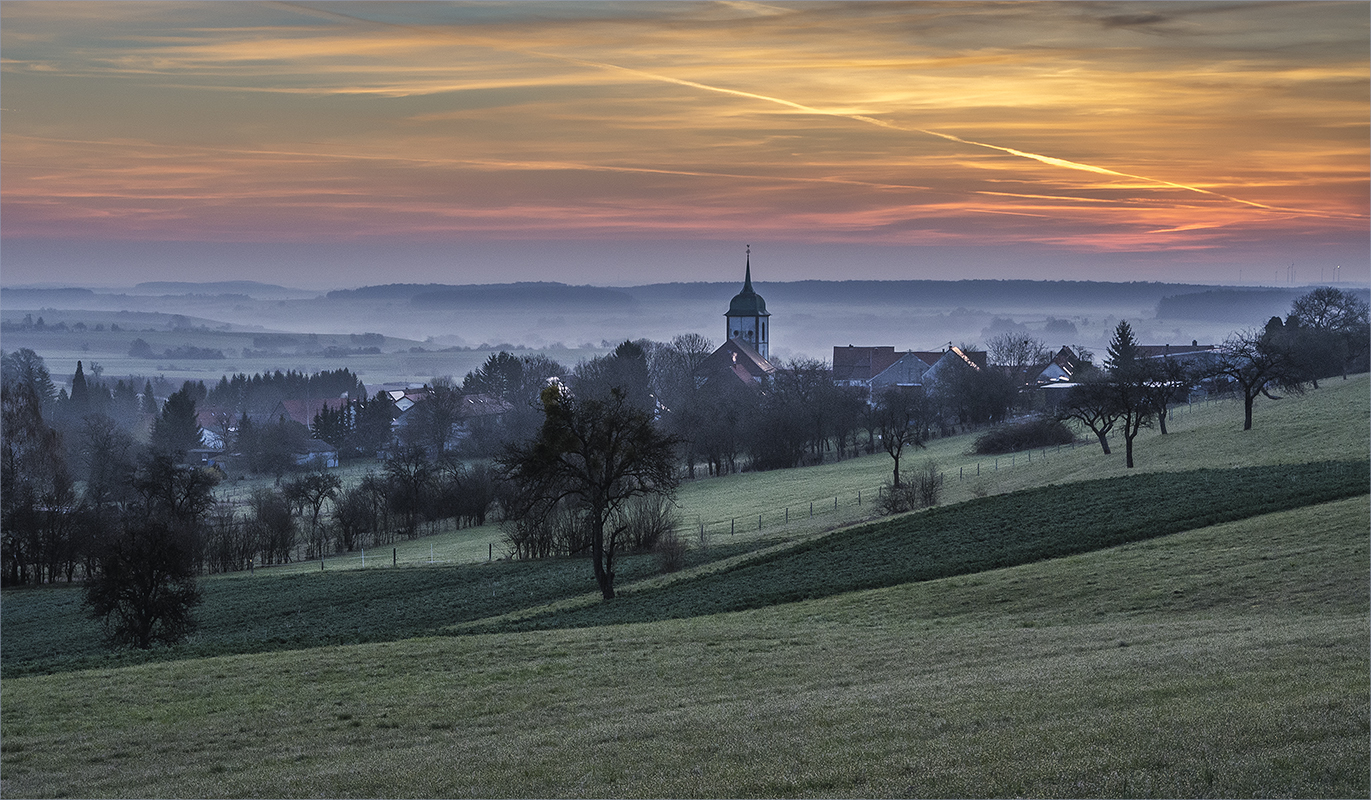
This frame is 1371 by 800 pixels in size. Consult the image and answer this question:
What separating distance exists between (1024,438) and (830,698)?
65112mm

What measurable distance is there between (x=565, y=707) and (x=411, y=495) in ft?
183

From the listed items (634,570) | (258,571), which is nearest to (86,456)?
(258,571)

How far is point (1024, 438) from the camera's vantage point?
7806cm

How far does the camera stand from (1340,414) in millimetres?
61031

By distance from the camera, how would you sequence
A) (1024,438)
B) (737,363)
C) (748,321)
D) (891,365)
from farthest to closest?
(748,321), (737,363), (891,365), (1024,438)

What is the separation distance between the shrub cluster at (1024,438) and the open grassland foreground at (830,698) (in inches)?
1771

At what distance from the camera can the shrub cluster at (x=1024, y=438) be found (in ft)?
253

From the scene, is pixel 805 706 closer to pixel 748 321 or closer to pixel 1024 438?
pixel 1024 438

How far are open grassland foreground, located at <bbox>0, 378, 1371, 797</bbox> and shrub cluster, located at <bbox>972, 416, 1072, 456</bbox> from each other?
44985 mm

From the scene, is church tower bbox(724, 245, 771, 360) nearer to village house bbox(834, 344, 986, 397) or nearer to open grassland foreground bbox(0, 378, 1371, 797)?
village house bbox(834, 344, 986, 397)

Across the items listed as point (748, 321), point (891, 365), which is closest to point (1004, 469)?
point (891, 365)

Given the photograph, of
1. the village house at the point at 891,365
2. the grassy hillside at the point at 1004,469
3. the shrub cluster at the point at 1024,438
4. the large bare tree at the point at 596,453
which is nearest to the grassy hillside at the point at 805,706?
Answer: the large bare tree at the point at 596,453

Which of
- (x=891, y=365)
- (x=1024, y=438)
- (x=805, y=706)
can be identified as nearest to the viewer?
(x=805, y=706)

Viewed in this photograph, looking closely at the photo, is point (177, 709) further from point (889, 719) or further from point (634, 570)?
point (634, 570)
